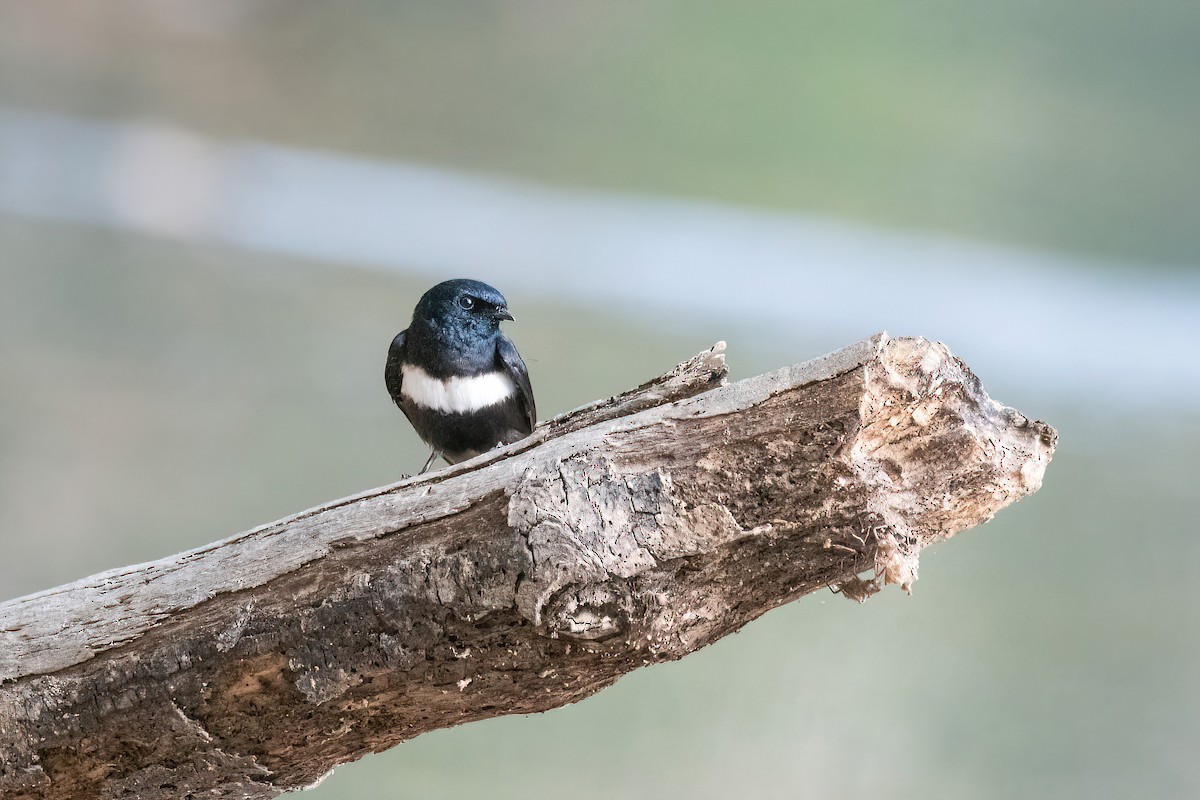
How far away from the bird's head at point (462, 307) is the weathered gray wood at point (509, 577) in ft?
4.05

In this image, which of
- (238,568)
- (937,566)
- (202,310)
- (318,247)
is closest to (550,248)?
(318,247)

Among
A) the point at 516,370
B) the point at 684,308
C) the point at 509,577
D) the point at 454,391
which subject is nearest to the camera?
the point at 509,577

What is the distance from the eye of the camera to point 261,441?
6988 mm

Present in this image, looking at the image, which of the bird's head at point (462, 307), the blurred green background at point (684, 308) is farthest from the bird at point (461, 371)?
the blurred green background at point (684, 308)

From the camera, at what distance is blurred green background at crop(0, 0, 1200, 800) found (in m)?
5.50

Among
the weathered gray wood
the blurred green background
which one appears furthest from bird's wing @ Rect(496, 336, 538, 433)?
the blurred green background

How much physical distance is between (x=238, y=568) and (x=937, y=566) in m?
4.76

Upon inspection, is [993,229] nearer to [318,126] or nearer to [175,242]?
[318,126]

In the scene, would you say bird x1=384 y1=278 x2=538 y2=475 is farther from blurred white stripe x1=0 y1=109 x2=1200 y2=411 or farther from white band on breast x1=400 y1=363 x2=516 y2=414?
blurred white stripe x1=0 y1=109 x2=1200 y2=411

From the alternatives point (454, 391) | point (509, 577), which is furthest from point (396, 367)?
point (509, 577)

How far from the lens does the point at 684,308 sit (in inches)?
305

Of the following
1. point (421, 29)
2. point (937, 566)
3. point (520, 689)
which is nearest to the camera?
point (520, 689)

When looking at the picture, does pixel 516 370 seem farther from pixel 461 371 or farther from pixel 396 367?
pixel 396 367

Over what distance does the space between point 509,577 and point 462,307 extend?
1.57m
